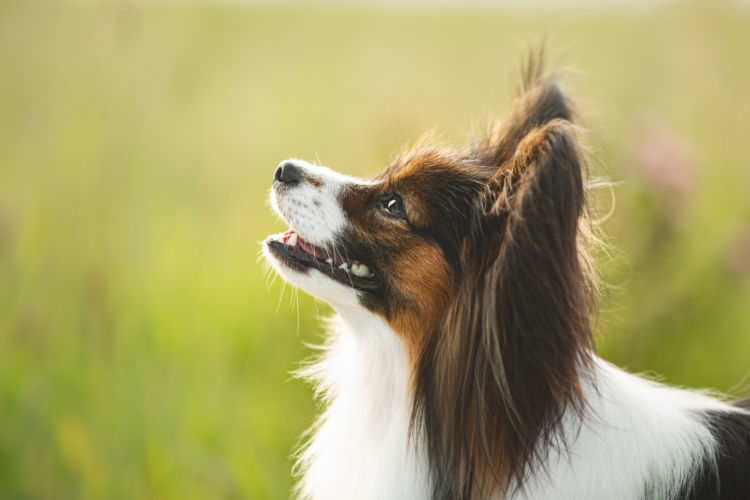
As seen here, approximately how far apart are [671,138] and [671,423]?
204cm

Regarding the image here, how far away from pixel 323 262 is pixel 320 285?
8 cm

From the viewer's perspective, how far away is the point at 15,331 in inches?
135

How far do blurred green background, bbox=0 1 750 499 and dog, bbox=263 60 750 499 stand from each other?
0.47 metres

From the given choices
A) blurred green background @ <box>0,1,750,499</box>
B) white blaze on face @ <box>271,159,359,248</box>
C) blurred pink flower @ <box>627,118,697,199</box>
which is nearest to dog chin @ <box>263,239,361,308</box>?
white blaze on face @ <box>271,159,359,248</box>

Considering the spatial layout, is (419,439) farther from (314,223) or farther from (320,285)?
(314,223)

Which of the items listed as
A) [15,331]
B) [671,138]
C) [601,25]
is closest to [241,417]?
[15,331]

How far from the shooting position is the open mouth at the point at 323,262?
2.09 metres

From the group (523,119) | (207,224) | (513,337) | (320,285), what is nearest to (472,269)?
(513,337)

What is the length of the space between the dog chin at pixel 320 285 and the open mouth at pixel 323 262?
2cm

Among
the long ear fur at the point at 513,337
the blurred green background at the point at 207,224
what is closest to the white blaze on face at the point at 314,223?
the long ear fur at the point at 513,337

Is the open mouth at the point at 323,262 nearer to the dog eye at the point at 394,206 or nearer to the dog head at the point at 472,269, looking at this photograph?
the dog head at the point at 472,269

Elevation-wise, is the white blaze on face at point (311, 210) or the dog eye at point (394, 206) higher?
the dog eye at point (394, 206)

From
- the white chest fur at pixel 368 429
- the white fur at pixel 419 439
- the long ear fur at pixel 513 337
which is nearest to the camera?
the long ear fur at pixel 513 337

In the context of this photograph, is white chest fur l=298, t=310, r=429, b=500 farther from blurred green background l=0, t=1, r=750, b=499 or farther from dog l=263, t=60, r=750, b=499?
blurred green background l=0, t=1, r=750, b=499
